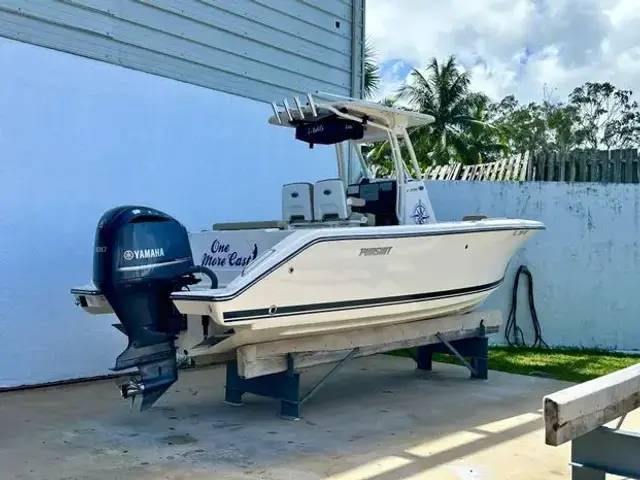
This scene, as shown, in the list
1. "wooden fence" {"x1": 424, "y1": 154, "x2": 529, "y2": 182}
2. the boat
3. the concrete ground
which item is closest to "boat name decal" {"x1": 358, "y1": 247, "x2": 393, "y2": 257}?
the boat

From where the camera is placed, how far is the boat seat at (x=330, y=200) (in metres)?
5.64

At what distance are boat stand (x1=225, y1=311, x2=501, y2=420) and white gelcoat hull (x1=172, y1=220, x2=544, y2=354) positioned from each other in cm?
11

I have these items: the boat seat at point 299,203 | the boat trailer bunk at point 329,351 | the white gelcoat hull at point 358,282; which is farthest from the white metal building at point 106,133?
the white gelcoat hull at point 358,282

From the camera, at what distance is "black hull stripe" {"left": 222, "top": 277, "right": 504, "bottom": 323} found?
14.5 feet

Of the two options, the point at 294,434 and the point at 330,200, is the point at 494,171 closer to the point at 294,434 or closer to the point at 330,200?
the point at 330,200

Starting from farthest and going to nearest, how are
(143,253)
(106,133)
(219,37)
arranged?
(219,37)
(106,133)
(143,253)

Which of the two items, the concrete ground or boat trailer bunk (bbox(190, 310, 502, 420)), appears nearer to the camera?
the concrete ground

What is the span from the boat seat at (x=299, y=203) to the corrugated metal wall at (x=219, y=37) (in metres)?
2.41

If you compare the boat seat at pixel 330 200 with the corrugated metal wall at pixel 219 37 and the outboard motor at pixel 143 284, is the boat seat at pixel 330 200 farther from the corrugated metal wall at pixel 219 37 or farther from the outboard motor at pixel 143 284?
the corrugated metal wall at pixel 219 37

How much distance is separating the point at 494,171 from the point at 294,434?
6.26 m

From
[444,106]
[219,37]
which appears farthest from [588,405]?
[444,106]

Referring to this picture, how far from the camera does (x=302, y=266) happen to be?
15.2 feet

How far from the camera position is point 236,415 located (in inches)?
206

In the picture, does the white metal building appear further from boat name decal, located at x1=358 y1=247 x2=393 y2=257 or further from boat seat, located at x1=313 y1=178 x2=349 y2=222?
boat name decal, located at x1=358 y1=247 x2=393 y2=257
